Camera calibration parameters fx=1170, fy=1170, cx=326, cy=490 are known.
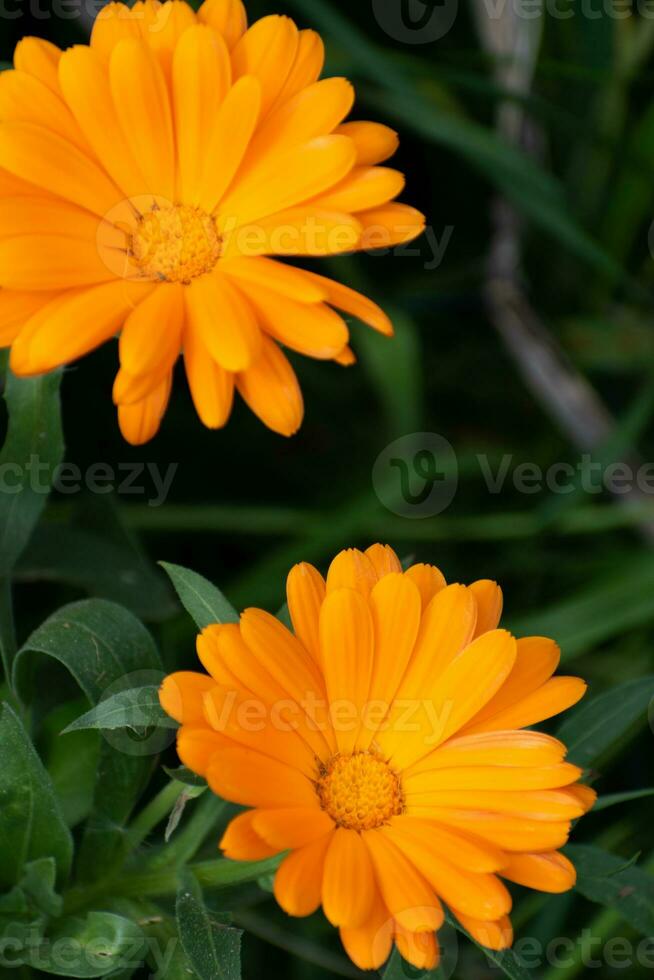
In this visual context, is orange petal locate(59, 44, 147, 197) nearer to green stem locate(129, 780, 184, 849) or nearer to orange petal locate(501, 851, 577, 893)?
green stem locate(129, 780, 184, 849)

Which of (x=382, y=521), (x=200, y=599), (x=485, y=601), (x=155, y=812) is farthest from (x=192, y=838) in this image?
(x=382, y=521)

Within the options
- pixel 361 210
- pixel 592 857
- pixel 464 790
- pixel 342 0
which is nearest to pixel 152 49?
pixel 361 210

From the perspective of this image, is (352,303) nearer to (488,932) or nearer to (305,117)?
(305,117)

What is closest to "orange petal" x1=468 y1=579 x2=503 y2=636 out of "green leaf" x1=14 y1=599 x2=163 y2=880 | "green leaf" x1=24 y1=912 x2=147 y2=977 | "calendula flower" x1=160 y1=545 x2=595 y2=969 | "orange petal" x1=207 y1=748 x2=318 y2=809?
"calendula flower" x1=160 y1=545 x2=595 y2=969

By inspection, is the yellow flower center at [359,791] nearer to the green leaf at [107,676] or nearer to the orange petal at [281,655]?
the orange petal at [281,655]

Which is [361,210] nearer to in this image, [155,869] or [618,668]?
[155,869]

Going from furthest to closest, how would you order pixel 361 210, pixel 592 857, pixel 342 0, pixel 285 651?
pixel 342 0, pixel 592 857, pixel 361 210, pixel 285 651
